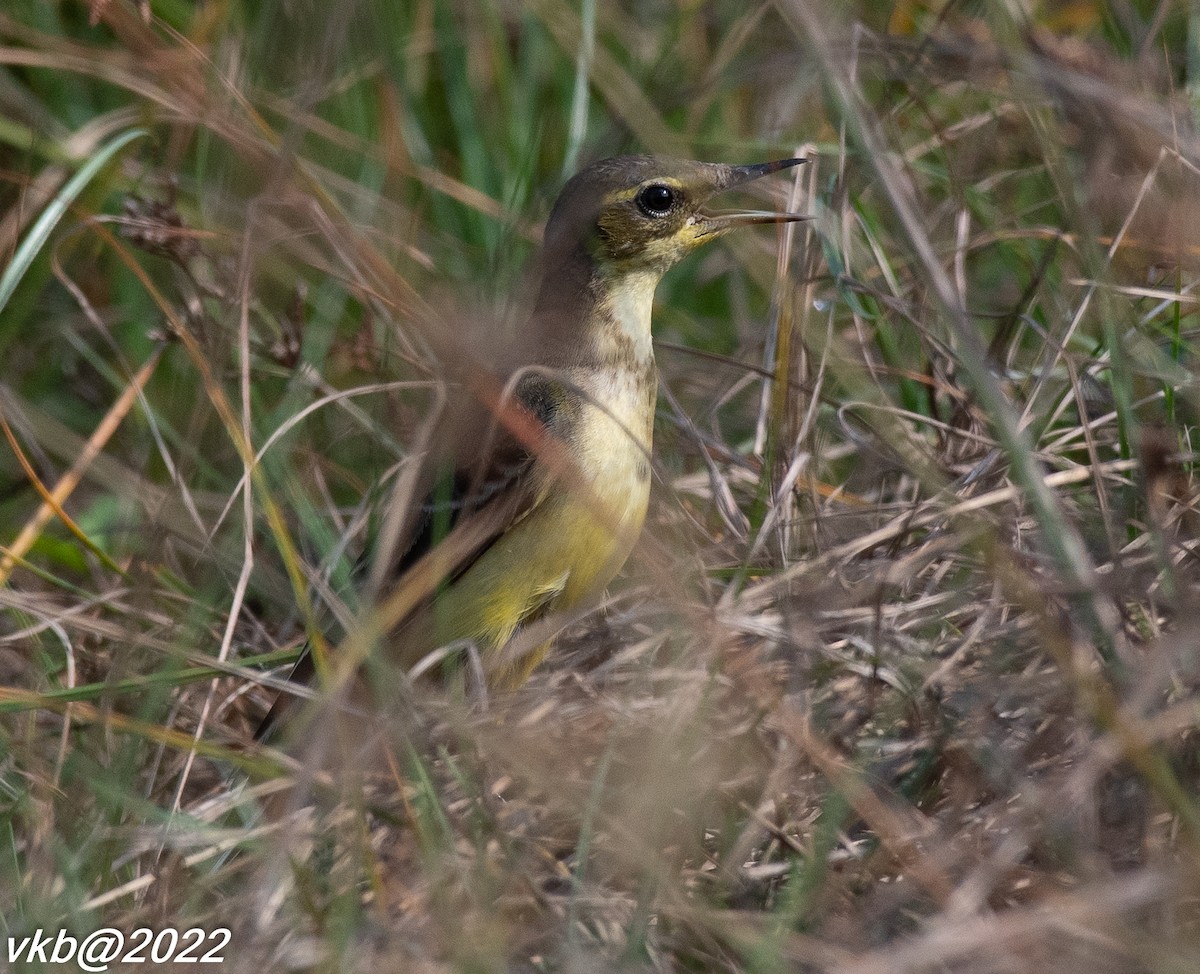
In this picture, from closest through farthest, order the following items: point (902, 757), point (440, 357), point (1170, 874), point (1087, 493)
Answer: point (1170, 874)
point (902, 757)
point (440, 357)
point (1087, 493)

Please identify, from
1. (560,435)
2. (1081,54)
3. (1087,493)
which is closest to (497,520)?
(560,435)

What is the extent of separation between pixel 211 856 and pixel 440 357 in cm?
108

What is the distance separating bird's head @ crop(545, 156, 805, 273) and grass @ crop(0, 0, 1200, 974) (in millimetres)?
149

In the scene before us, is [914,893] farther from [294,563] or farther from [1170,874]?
[294,563]

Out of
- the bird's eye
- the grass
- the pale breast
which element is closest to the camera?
the grass

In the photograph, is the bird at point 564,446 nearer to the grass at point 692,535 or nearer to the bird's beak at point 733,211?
the bird's beak at point 733,211

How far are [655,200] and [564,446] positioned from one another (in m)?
0.65

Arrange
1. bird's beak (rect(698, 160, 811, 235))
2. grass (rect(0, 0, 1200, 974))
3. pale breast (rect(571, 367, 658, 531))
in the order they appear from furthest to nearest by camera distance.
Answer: bird's beak (rect(698, 160, 811, 235)) → pale breast (rect(571, 367, 658, 531)) → grass (rect(0, 0, 1200, 974))

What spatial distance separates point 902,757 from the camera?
2.82 meters

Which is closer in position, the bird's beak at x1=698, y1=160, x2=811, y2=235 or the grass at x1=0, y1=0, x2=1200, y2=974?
the grass at x1=0, y1=0, x2=1200, y2=974

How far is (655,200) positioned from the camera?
3.58m

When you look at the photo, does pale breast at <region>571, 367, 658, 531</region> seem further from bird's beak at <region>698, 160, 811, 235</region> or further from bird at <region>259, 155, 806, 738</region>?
bird's beak at <region>698, 160, 811, 235</region>

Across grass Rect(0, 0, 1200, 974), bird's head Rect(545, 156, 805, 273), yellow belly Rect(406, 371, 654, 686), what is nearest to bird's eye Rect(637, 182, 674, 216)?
bird's head Rect(545, 156, 805, 273)

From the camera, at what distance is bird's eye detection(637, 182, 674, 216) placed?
3572mm
